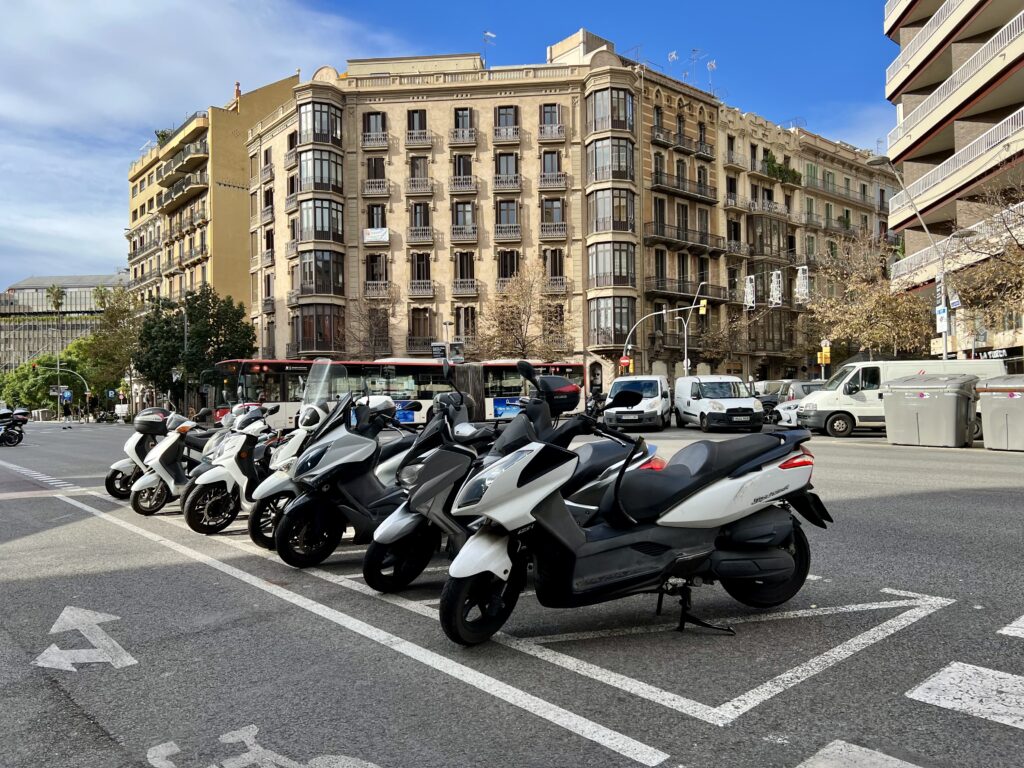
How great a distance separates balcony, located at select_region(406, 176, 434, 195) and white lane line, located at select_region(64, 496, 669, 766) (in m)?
43.1

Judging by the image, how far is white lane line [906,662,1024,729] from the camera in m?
3.07

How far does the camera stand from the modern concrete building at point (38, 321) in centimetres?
13012

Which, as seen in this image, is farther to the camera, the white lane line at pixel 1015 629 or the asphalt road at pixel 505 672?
the white lane line at pixel 1015 629

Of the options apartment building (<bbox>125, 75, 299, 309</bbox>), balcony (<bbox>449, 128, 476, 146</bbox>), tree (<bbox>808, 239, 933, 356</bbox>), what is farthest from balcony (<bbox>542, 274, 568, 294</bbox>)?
apartment building (<bbox>125, 75, 299, 309</bbox>)

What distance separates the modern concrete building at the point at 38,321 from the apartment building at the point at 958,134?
119 metres

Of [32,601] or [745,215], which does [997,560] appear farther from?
[745,215]

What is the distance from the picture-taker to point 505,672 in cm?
364

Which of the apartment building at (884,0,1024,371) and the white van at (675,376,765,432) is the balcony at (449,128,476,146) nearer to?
the apartment building at (884,0,1024,371)

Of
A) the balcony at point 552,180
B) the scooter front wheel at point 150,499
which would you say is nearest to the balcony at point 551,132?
the balcony at point 552,180

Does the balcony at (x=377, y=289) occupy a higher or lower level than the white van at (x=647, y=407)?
higher

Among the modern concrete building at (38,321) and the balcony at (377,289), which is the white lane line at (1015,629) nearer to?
the balcony at (377,289)

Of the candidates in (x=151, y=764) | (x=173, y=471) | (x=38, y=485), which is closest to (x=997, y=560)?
(x=151, y=764)

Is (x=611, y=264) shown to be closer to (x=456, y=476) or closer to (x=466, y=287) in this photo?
(x=466, y=287)

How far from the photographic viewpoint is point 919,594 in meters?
4.83
